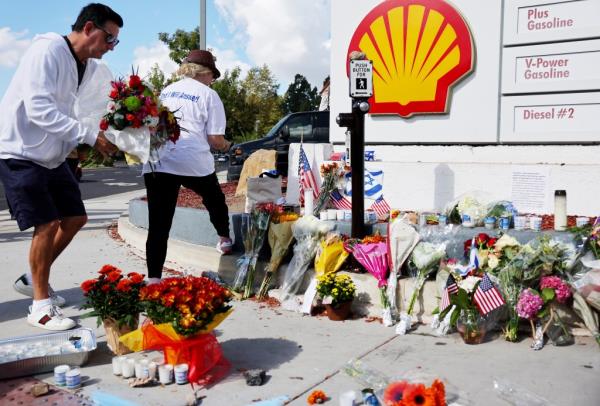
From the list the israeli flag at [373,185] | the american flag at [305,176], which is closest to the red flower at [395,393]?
the israeli flag at [373,185]

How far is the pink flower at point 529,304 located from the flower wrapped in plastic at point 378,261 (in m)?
0.87

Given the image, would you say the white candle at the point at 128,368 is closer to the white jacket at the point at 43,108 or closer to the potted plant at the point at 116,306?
the potted plant at the point at 116,306

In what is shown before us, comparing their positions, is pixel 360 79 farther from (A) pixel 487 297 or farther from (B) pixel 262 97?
(B) pixel 262 97

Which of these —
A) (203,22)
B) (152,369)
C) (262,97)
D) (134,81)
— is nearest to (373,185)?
(134,81)

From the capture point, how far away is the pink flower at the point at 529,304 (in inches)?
136

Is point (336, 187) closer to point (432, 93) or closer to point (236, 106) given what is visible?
point (432, 93)

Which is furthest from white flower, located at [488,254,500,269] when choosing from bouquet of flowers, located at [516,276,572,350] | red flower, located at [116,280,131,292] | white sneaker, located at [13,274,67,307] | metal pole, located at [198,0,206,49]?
metal pole, located at [198,0,206,49]

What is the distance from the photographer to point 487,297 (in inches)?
139

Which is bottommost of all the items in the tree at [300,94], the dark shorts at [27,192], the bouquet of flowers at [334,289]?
the bouquet of flowers at [334,289]

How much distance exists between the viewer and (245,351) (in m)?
3.58

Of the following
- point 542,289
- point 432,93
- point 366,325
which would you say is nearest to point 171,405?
point 366,325

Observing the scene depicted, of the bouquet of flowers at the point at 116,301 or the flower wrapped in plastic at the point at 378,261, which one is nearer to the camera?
the bouquet of flowers at the point at 116,301

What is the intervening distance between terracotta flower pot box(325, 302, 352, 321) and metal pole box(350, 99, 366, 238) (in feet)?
2.34

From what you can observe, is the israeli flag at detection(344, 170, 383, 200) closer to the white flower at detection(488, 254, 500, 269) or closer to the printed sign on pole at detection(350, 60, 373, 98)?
→ the printed sign on pole at detection(350, 60, 373, 98)
